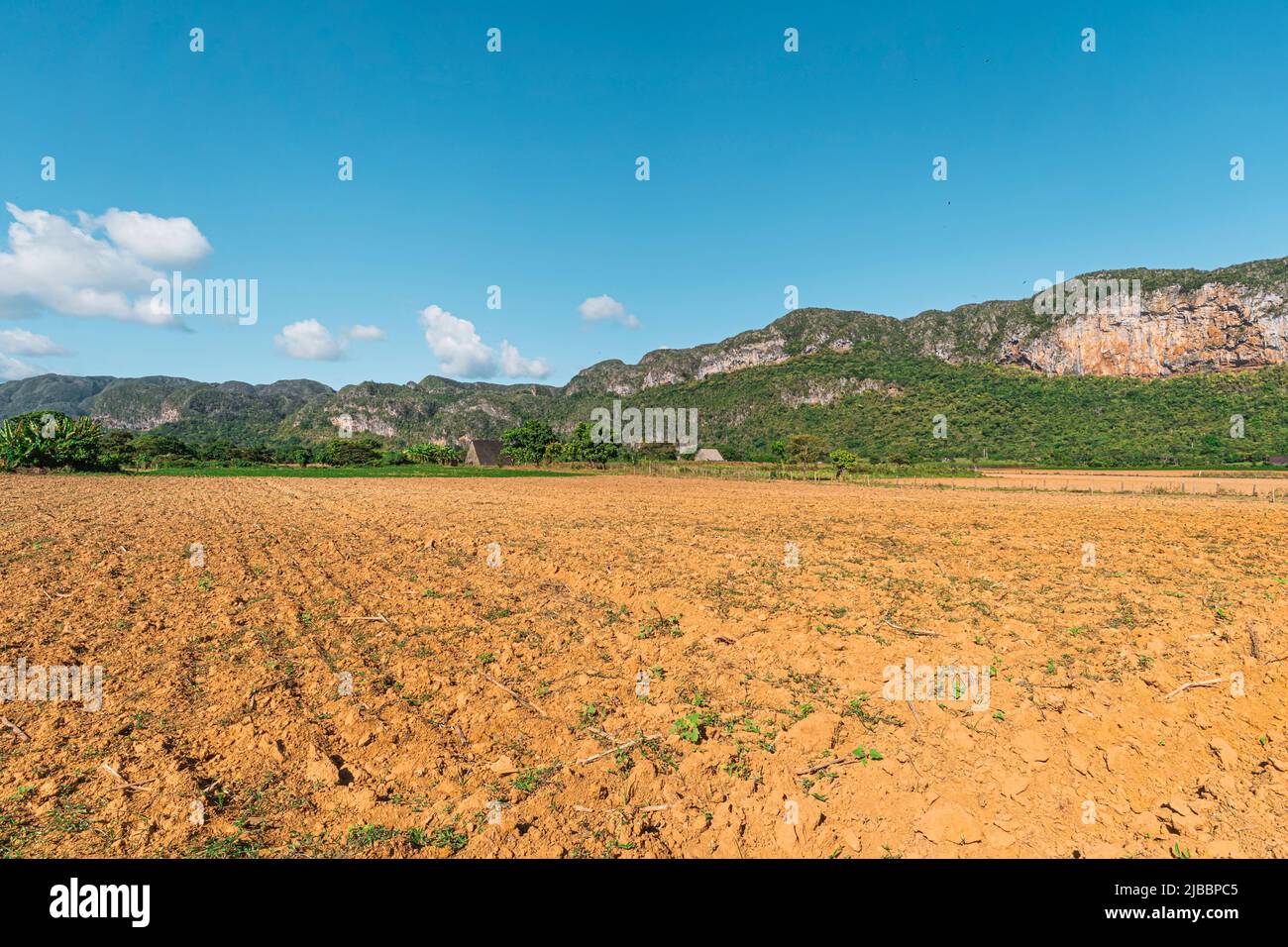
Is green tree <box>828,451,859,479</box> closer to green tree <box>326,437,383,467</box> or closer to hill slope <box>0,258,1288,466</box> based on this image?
hill slope <box>0,258,1288,466</box>

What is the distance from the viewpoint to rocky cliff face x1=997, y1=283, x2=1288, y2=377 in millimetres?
122438

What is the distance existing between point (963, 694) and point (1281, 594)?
27.6 ft

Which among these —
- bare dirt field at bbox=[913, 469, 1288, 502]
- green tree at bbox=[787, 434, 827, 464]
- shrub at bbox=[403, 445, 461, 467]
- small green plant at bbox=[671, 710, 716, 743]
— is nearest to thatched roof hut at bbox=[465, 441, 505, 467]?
shrub at bbox=[403, 445, 461, 467]

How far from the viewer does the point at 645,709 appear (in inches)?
222

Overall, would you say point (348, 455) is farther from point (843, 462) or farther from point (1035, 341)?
point (1035, 341)

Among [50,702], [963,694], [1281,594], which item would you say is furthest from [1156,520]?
[50,702]

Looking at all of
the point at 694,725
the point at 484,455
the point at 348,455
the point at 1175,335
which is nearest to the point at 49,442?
the point at 348,455

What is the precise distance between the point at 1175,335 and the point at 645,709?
602 feet

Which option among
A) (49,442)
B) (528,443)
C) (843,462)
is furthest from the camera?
(528,443)

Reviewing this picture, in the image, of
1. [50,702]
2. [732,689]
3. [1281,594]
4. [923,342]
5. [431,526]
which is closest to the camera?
[50,702]
